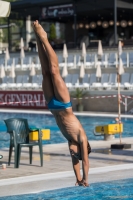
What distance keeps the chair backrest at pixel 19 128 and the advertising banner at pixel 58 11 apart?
29.1 metres

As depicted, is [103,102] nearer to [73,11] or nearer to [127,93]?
[127,93]

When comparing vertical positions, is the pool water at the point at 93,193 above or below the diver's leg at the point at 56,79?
below

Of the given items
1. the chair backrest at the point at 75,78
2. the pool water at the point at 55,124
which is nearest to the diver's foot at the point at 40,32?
the pool water at the point at 55,124

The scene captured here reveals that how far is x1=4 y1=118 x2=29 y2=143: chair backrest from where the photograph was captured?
11.1 meters

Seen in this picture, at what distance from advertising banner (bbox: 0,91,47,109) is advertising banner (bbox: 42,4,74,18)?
10005 millimetres

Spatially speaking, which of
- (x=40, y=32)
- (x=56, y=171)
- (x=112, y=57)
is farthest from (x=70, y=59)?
(x=40, y=32)

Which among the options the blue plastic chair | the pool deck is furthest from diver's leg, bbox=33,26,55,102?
the blue plastic chair

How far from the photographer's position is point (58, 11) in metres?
40.8

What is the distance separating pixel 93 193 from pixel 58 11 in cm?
3349

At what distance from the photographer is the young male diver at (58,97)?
653cm

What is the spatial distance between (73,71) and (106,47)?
370 cm

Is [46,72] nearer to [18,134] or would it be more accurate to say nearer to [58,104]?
[58,104]

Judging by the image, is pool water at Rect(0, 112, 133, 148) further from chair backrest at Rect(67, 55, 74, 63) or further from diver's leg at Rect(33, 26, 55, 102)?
diver's leg at Rect(33, 26, 55, 102)

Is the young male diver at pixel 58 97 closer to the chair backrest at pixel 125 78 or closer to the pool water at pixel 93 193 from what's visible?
the pool water at pixel 93 193
